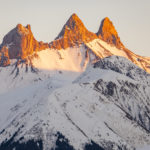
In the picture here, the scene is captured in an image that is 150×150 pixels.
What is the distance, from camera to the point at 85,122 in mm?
190625

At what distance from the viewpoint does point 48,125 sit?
17925 centimetres

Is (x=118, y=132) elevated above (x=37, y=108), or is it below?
below

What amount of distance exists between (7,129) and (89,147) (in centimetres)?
3382

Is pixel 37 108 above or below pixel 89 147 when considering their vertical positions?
above

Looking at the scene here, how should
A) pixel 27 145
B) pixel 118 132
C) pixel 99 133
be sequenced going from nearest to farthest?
1. pixel 27 145
2. pixel 99 133
3. pixel 118 132

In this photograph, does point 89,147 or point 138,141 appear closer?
point 89,147

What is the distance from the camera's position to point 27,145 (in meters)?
170

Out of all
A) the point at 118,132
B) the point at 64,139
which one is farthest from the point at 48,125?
the point at 118,132

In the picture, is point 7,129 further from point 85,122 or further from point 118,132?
point 118,132

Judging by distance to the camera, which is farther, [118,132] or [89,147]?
[118,132]

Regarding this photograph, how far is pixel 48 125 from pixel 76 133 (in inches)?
398

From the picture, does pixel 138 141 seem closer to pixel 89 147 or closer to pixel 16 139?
pixel 89 147

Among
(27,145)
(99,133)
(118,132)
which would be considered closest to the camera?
(27,145)

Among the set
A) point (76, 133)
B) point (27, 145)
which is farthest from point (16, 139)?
point (76, 133)
